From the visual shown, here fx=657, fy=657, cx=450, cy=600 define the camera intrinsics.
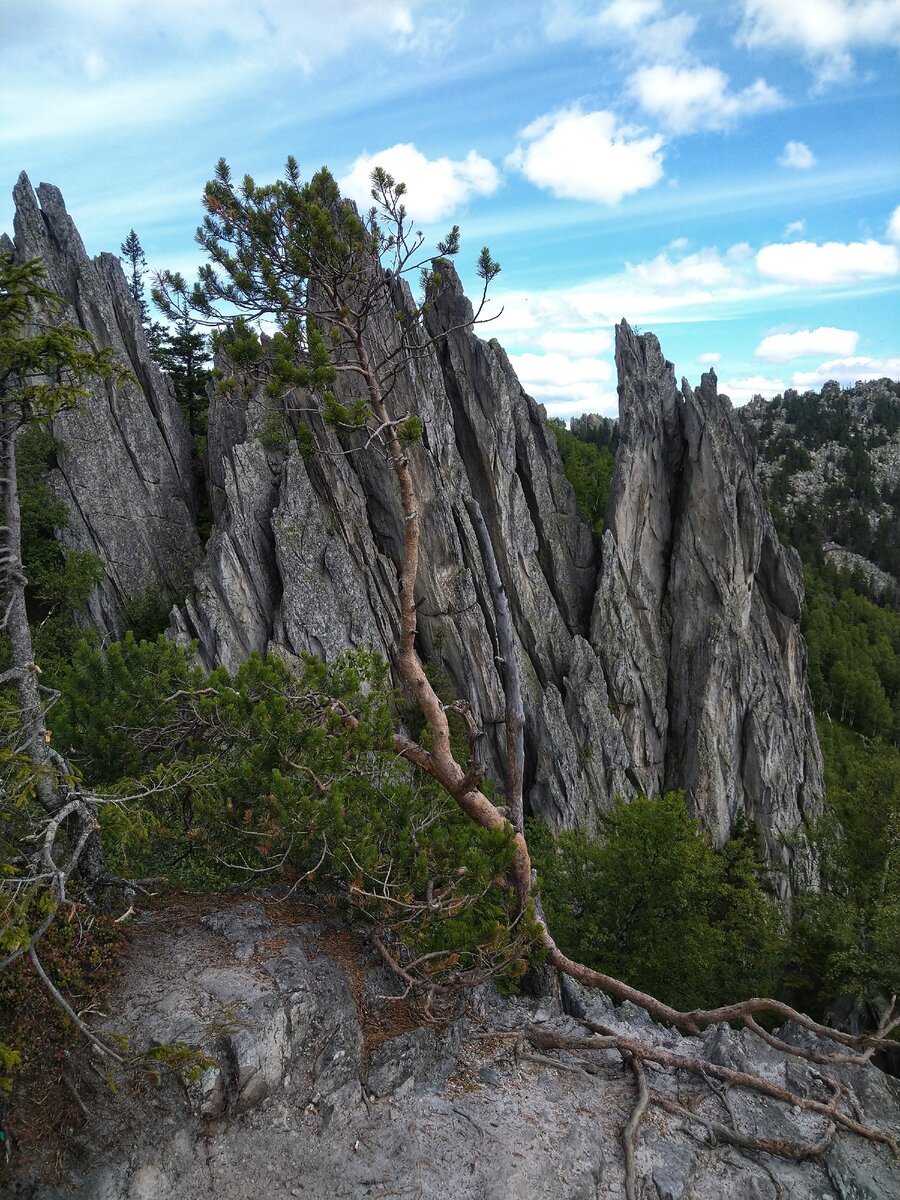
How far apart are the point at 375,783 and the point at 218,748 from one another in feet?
9.67

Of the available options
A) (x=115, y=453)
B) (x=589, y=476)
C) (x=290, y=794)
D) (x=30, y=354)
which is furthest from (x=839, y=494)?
(x=30, y=354)

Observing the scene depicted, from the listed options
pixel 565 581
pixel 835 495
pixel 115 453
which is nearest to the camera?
pixel 115 453

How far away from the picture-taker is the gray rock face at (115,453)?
105 ft

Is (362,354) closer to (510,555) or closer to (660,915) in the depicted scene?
(660,915)

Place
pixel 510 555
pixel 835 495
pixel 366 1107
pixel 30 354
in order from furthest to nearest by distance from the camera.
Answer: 1. pixel 835 495
2. pixel 510 555
3. pixel 366 1107
4. pixel 30 354

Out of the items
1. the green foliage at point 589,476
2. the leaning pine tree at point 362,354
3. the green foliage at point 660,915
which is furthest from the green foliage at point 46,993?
the green foliage at point 589,476

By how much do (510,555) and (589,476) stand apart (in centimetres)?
2326

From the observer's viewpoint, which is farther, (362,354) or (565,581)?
(565,581)

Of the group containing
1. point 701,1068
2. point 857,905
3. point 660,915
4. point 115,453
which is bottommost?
point 857,905

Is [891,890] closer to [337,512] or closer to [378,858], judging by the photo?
[378,858]

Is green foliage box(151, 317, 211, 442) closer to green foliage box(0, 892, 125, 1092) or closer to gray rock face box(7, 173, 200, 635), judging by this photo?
gray rock face box(7, 173, 200, 635)

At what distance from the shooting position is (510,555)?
38969 mm

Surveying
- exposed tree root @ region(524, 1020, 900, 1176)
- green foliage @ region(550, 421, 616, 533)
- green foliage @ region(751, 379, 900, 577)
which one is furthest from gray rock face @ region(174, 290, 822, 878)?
green foliage @ region(751, 379, 900, 577)

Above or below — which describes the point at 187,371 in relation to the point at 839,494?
above
